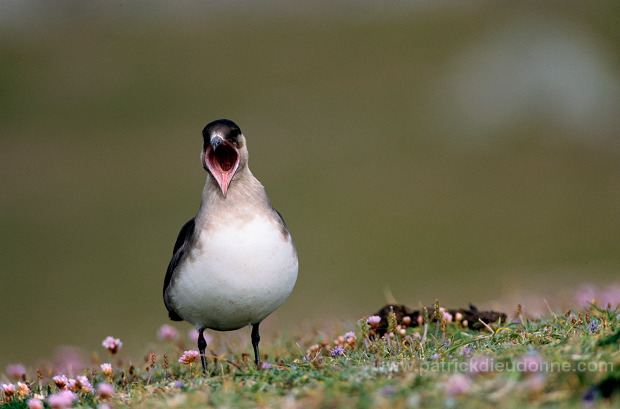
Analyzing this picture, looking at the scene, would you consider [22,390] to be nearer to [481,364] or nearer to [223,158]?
[223,158]

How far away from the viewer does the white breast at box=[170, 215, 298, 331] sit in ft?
18.4

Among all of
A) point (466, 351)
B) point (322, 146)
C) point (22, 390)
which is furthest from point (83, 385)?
point (322, 146)

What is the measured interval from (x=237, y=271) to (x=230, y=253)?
0.45 ft

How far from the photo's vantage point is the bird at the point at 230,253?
222 inches

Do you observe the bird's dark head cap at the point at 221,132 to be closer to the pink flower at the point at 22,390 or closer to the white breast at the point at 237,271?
the white breast at the point at 237,271

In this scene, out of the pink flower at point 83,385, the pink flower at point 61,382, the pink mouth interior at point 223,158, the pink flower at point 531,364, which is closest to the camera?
the pink flower at point 531,364

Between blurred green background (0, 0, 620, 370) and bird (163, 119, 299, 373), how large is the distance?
495 centimetres

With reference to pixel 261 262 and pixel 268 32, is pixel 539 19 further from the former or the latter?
pixel 261 262

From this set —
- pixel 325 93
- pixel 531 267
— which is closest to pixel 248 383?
pixel 531 267

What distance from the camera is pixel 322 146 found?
107 feet

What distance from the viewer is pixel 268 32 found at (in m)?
45.3

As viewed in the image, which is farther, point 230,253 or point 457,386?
point 230,253

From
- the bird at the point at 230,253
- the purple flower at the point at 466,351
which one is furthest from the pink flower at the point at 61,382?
the purple flower at the point at 466,351

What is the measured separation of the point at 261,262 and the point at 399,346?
118 centimetres
